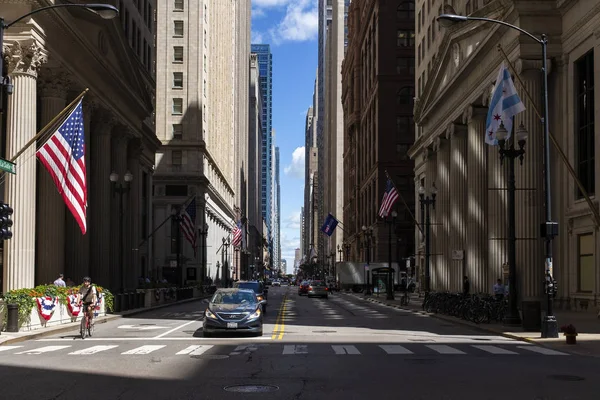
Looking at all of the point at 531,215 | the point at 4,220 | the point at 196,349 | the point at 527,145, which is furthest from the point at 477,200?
the point at 4,220

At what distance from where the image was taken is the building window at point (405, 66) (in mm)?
108125

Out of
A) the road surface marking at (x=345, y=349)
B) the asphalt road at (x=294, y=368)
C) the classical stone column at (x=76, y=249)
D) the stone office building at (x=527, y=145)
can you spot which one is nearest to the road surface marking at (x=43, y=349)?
the asphalt road at (x=294, y=368)

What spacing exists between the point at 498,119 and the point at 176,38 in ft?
243

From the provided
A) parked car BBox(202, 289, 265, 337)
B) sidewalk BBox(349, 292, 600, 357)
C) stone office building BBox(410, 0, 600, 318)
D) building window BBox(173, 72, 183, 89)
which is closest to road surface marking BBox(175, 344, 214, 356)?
parked car BBox(202, 289, 265, 337)

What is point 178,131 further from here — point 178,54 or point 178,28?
point 178,28

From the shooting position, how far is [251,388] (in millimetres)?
12586

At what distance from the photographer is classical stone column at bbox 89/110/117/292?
4866cm

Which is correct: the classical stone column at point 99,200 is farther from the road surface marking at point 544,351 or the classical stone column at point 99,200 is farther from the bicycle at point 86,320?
the road surface marking at point 544,351

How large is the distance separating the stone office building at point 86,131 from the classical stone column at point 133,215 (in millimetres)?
91

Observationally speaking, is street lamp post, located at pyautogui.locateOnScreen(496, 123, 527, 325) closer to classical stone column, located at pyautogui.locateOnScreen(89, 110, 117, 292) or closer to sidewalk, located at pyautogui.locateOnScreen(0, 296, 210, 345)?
sidewalk, located at pyautogui.locateOnScreen(0, 296, 210, 345)

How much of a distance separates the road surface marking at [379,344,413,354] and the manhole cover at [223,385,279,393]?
6795mm

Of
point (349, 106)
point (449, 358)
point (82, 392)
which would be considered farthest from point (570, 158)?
point (349, 106)

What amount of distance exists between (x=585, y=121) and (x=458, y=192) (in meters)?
21.9

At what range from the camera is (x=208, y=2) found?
106 meters
